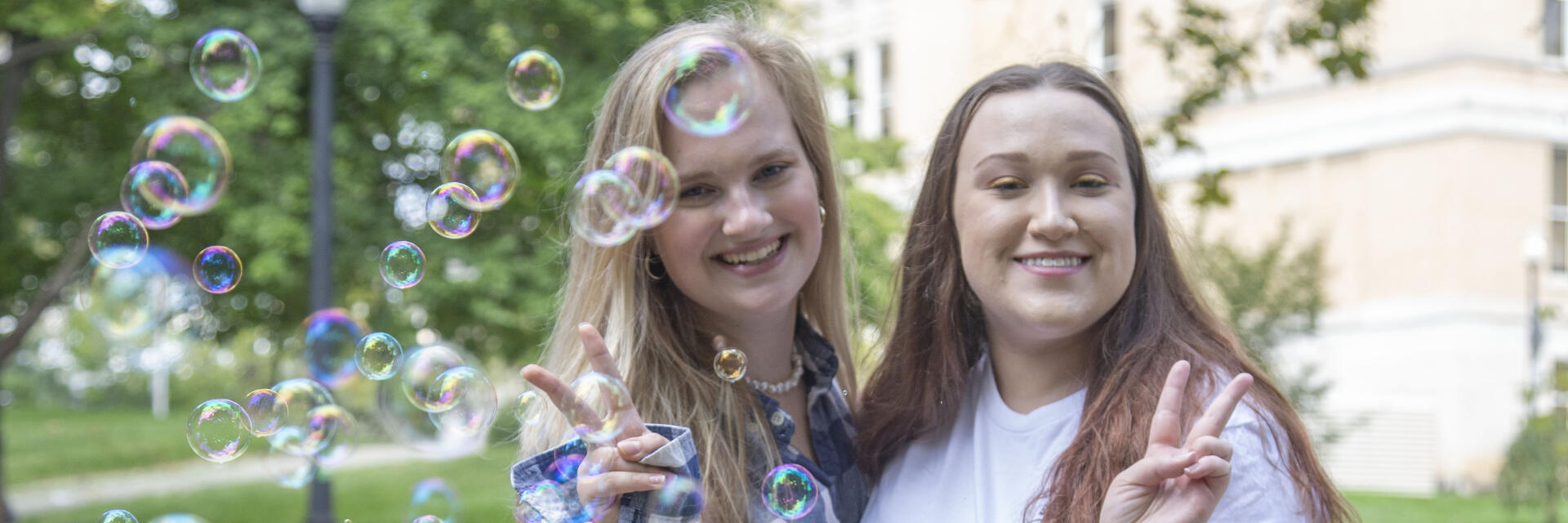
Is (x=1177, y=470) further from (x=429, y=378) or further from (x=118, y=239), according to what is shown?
(x=118, y=239)

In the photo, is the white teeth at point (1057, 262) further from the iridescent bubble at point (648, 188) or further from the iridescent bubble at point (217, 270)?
the iridescent bubble at point (217, 270)

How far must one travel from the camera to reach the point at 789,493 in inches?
112

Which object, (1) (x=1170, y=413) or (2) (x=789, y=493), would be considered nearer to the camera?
(1) (x=1170, y=413)

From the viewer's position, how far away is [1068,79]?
2803 millimetres

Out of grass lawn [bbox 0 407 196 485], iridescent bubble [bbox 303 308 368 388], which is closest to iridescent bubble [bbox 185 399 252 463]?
iridescent bubble [bbox 303 308 368 388]

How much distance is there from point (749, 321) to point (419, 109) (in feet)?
30.0

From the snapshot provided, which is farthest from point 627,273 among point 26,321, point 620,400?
point 26,321

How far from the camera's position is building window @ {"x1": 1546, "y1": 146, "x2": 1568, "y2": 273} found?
2084 cm

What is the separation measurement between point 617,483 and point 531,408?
0.59 metres

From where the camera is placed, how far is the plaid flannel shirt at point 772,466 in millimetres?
2596

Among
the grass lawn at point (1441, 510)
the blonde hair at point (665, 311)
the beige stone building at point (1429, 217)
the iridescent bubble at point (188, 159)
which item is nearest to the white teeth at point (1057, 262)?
the blonde hair at point (665, 311)

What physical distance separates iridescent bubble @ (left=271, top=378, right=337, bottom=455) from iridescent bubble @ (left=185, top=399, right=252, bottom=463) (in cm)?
11

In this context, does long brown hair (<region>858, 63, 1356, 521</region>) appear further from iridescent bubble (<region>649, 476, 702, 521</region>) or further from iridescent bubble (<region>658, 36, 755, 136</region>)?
iridescent bubble (<region>649, 476, 702, 521</region>)

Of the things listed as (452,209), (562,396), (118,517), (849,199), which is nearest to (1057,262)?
(562,396)
